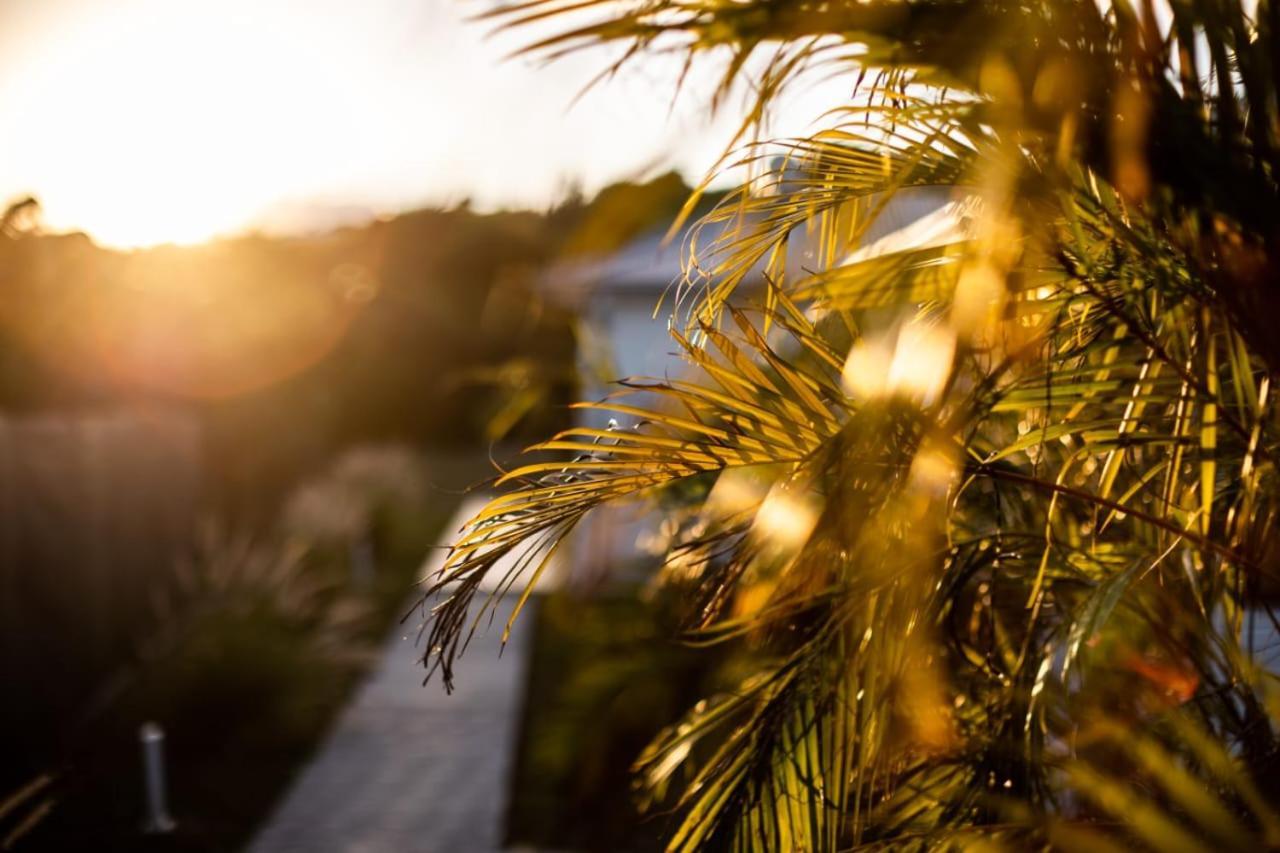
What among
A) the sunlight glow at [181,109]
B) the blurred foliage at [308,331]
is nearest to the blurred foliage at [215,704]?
the blurred foliage at [308,331]

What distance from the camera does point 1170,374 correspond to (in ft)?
7.23

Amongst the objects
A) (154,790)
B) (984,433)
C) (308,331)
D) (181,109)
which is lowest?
(154,790)

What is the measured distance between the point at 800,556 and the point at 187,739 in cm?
654

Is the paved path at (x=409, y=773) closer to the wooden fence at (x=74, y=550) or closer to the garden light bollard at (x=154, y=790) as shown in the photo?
the garden light bollard at (x=154, y=790)

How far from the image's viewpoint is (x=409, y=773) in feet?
23.2

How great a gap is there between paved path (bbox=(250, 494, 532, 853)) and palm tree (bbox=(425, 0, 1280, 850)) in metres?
2.89

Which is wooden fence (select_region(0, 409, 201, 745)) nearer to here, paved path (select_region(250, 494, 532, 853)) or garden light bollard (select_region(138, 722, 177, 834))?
garden light bollard (select_region(138, 722, 177, 834))

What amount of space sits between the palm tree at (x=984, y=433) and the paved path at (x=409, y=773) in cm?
289

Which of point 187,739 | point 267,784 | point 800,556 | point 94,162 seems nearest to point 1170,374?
point 800,556

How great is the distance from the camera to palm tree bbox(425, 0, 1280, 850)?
5.71 feet

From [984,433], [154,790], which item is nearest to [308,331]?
[154,790]

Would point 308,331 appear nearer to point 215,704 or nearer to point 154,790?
point 215,704

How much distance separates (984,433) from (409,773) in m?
5.38

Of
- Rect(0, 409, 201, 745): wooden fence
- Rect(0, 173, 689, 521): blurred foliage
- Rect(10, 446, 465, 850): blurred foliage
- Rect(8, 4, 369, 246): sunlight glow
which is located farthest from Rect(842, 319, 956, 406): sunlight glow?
Rect(0, 409, 201, 745): wooden fence
